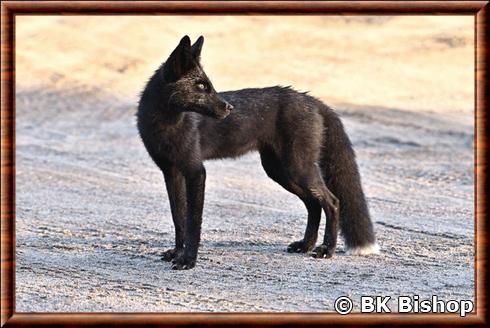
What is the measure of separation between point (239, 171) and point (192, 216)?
4.92 m

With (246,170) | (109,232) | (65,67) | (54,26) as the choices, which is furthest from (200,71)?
(54,26)

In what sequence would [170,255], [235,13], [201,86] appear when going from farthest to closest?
[170,255], [201,86], [235,13]

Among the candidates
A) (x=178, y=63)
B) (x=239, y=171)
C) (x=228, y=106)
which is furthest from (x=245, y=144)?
(x=239, y=171)

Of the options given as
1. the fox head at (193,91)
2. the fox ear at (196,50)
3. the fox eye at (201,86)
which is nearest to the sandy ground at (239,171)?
the fox head at (193,91)

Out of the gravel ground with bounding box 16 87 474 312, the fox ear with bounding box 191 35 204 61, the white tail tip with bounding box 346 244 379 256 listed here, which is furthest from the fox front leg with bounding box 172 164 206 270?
the white tail tip with bounding box 346 244 379 256

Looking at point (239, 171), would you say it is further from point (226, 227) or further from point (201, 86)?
point (201, 86)

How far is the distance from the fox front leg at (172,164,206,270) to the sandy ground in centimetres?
13

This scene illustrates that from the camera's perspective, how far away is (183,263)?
23.7ft

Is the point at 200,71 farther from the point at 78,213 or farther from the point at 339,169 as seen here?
the point at 78,213

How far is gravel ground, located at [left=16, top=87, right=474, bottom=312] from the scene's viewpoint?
6.60 metres

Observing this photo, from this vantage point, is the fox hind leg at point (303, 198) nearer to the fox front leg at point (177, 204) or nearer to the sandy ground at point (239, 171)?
the sandy ground at point (239, 171)

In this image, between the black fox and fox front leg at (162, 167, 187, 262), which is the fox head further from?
fox front leg at (162, 167, 187, 262)

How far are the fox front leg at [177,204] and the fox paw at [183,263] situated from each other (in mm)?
306

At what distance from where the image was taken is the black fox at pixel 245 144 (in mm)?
7336
